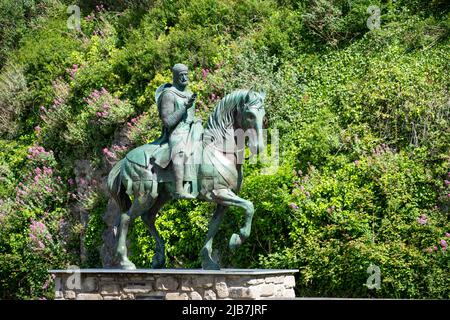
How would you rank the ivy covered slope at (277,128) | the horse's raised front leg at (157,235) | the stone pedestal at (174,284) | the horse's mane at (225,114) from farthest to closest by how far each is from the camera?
the ivy covered slope at (277,128)
the horse's raised front leg at (157,235)
the horse's mane at (225,114)
the stone pedestal at (174,284)

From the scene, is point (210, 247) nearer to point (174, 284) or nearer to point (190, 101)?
point (174, 284)

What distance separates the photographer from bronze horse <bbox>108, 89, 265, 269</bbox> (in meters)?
12.3

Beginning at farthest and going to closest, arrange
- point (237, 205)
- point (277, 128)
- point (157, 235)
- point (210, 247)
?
point (277, 128) → point (157, 235) → point (210, 247) → point (237, 205)

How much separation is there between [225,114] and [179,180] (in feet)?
3.82

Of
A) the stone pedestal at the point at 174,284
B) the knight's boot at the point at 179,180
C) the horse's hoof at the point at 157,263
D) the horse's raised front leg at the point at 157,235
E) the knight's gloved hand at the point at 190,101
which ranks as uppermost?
the knight's gloved hand at the point at 190,101

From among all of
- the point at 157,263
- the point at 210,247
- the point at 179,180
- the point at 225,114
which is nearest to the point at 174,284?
the point at 210,247

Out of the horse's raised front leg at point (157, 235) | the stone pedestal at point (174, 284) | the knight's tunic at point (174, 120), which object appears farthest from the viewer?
the horse's raised front leg at point (157, 235)

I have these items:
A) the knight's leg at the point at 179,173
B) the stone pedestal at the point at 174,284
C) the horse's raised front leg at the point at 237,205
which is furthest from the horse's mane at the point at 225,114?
the stone pedestal at the point at 174,284

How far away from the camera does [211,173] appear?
12609 mm

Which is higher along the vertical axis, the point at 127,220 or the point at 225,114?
the point at 225,114

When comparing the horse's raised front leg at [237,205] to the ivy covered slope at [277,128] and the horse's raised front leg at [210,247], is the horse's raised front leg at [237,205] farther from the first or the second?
the ivy covered slope at [277,128]

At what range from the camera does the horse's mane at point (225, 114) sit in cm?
1247

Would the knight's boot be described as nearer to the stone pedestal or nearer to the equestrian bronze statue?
the equestrian bronze statue

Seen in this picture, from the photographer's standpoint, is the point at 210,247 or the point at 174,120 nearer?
the point at 174,120
